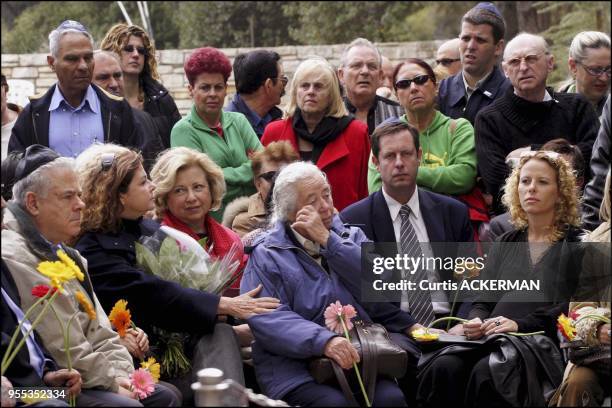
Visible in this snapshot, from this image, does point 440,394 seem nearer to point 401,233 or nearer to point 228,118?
point 401,233

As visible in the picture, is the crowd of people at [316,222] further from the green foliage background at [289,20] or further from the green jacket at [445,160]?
the green foliage background at [289,20]

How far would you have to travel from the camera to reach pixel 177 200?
6629 mm

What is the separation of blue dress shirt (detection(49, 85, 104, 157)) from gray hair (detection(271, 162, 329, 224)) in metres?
1.48

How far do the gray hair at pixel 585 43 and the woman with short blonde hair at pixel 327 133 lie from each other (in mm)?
1485

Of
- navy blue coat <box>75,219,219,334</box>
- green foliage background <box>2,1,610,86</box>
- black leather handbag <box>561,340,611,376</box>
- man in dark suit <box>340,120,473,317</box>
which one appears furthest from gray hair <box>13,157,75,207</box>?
green foliage background <box>2,1,610,86</box>

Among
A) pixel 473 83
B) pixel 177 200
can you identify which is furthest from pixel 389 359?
pixel 473 83

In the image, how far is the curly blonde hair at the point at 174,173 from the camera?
6.61m

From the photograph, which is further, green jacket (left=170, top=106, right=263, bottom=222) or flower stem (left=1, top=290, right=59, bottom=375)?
green jacket (left=170, top=106, right=263, bottom=222)

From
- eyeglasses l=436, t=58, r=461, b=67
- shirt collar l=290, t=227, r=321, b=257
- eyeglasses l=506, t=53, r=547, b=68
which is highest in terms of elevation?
eyeglasses l=436, t=58, r=461, b=67

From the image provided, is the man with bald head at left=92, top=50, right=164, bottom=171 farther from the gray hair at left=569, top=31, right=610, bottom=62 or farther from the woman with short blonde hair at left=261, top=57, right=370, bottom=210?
the gray hair at left=569, top=31, right=610, bottom=62

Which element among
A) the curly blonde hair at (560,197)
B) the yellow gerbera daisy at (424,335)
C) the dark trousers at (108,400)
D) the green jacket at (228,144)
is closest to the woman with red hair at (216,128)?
Result: the green jacket at (228,144)

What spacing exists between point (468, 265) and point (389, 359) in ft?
3.64

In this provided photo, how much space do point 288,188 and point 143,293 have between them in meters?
0.93

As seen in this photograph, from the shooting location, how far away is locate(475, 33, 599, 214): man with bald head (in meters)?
7.57
